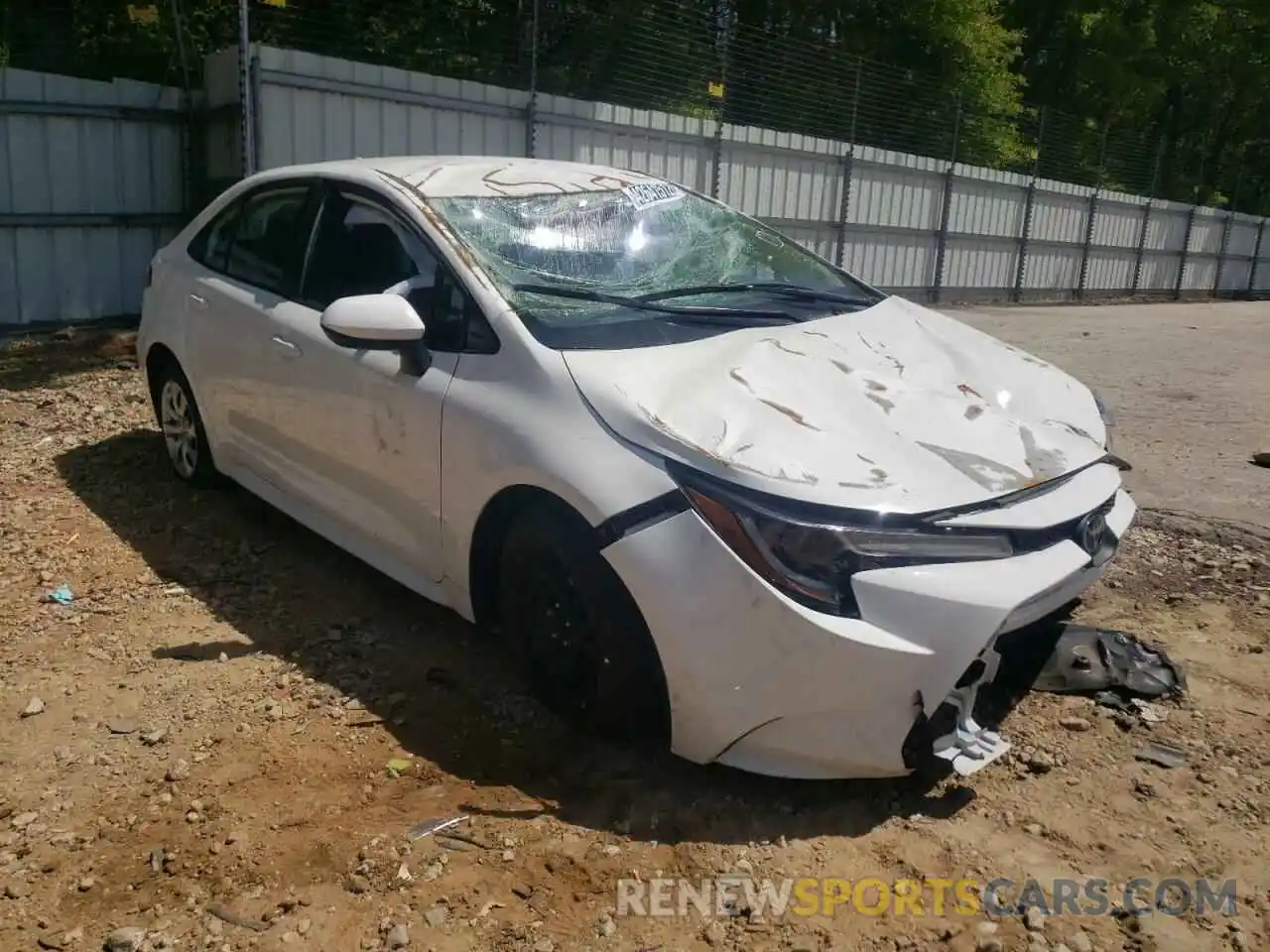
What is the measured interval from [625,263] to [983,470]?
4.59 ft

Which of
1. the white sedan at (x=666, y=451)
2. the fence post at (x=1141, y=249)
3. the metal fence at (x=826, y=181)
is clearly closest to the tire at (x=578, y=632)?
the white sedan at (x=666, y=451)

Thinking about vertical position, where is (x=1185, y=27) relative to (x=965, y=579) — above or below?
above

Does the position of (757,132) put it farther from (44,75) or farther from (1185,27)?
(1185,27)

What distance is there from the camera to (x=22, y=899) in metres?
2.43

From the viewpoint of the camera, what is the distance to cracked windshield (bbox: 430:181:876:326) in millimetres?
3326

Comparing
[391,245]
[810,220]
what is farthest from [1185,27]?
[391,245]

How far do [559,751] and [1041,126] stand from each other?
1978 centimetres

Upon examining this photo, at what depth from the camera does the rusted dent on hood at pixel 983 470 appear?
107 inches

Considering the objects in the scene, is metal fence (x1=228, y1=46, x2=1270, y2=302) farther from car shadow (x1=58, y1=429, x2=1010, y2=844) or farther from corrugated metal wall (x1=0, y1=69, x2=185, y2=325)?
car shadow (x1=58, y1=429, x2=1010, y2=844)

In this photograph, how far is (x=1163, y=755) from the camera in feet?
9.96

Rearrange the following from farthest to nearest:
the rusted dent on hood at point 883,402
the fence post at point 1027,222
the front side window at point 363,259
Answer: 1. the fence post at point 1027,222
2. the front side window at point 363,259
3. the rusted dent on hood at point 883,402

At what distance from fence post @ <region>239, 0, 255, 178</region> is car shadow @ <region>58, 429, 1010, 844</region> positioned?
13.3 feet

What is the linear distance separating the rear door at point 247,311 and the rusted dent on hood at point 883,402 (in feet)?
6.74

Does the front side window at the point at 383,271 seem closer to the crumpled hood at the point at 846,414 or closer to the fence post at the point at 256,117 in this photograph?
the crumpled hood at the point at 846,414
